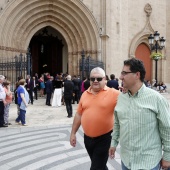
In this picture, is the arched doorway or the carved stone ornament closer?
the carved stone ornament

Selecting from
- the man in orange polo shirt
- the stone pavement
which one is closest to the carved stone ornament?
the stone pavement

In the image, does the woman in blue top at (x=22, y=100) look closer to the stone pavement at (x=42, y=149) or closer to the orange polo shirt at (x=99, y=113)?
the stone pavement at (x=42, y=149)

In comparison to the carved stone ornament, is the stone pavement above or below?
below

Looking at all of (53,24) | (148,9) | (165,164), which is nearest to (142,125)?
(165,164)

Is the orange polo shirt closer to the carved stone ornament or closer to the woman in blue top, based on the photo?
the woman in blue top

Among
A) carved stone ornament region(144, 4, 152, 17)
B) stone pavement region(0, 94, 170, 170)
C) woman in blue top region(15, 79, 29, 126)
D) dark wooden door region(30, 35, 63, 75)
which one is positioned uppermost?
carved stone ornament region(144, 4, 152, 17)

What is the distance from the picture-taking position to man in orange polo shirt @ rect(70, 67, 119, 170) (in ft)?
10.9

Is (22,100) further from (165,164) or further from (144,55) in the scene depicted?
(144,55)

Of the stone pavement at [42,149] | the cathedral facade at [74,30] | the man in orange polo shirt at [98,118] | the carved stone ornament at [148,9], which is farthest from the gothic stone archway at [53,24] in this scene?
the man in orange polo shirt at [98,118]

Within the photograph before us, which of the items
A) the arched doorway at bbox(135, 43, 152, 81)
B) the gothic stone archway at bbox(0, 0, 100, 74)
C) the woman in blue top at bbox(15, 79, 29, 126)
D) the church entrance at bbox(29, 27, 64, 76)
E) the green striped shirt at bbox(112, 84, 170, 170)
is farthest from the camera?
Result: the arched doorway at bbox(135, 43, 152, 81)

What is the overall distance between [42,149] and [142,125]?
3857 mm

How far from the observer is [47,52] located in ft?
75.8

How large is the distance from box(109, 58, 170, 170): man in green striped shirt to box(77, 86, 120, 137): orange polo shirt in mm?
804

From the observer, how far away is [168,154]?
2.38 m
